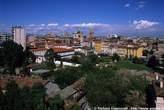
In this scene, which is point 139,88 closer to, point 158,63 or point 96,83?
point 96,83

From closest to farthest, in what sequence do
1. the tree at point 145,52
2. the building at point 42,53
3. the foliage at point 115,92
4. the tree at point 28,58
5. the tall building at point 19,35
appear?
1. the foliage at point 115,92
2. the tree at point 28,58
3. the building at point 42,53
4. the tall building at point 19,35
5. the tree at point 145,52

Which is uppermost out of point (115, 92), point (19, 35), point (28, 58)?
point (19, 35)

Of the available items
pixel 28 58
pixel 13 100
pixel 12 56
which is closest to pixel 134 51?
pixel 28 58

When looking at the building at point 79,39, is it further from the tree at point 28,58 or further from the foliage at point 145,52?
the tree at point 28,58

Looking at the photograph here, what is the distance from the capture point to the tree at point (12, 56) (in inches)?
1177

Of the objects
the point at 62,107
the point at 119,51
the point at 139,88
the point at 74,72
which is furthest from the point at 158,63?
the point at 62,107

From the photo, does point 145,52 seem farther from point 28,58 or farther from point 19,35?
point 28,58

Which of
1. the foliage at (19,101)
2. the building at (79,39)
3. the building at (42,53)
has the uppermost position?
the building at (79,39)

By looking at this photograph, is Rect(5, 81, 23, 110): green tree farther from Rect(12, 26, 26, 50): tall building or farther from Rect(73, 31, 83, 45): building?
Rect(73, 31, 83, 45): building

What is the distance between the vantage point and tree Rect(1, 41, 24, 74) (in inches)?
1177

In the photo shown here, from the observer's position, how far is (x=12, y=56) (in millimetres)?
30453

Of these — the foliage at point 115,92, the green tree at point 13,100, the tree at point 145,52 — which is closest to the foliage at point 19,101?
the green tree at point 13,100

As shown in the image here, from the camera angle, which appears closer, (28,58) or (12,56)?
(12,56)

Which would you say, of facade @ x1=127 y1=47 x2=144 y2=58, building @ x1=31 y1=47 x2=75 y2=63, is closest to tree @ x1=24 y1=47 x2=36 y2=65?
building @ x1=31 y1=47 x2=75 y2=63
